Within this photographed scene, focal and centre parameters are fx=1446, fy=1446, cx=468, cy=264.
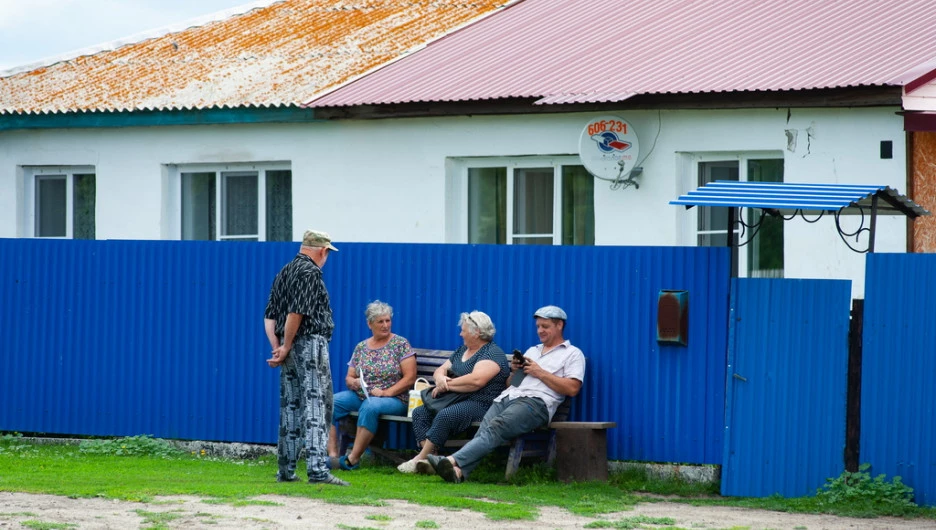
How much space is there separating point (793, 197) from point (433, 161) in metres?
5.35

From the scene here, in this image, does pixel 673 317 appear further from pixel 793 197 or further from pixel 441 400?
pixel 441 400

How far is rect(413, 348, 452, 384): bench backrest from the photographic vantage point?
10867mm

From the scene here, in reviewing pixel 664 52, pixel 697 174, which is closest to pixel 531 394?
pixel 697 174

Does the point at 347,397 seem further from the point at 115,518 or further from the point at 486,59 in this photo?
the point at 486,59

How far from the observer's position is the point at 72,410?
12266mm

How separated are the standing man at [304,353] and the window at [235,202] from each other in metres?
5.35

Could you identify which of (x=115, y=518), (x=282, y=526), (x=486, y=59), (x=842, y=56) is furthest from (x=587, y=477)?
(x=486, y=59)

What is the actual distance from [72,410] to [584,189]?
5017 mm

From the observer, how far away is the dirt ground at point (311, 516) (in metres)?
7.91

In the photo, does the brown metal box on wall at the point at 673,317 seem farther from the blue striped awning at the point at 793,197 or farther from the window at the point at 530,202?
the window at the point at 530,202

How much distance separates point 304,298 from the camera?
940cm

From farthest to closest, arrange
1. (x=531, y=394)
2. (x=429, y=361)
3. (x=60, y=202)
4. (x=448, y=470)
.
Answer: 1. (x=60, y=202)
2. (x=429, y=361)
3. (x=531, y=394)
4. (x=448, y=470)

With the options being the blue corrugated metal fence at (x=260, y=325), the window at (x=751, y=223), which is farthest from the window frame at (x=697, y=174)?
the blue corrugated metal fence at (x=260, y=325)

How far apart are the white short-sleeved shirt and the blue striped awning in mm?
1513
